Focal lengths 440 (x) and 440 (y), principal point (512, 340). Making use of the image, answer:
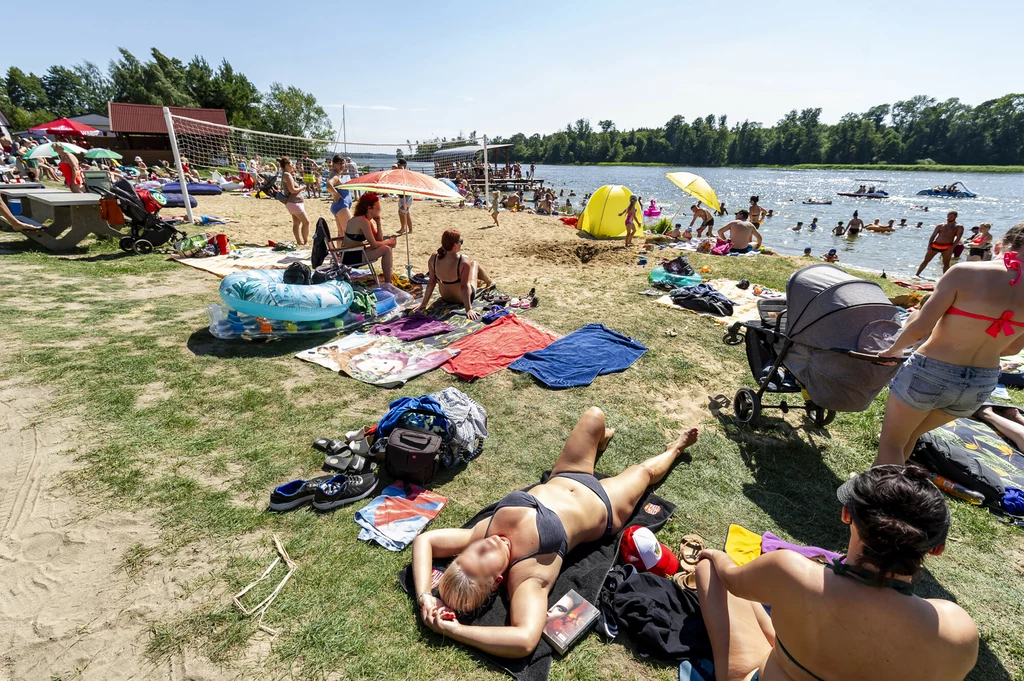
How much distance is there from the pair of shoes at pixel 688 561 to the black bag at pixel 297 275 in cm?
567

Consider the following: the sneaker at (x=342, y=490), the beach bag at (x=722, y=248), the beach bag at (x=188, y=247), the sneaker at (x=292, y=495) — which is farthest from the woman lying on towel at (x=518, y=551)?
the beach bag at (x=722, y=248)

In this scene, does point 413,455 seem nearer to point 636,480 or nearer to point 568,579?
point 568,579

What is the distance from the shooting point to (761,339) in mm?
4488

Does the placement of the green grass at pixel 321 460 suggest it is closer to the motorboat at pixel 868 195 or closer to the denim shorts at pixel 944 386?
the denim shorts at pixel 944 386

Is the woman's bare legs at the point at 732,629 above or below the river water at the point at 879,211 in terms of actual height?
below

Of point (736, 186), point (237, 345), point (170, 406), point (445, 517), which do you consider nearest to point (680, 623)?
point (445, 517)

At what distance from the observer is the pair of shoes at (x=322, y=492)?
3.13 meters

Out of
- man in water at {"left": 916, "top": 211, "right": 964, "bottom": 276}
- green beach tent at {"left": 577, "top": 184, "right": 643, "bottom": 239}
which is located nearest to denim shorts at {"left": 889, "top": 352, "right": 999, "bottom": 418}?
green beach tent at {"left": 577, "top": 184, "right": 643, "bottom": 239}

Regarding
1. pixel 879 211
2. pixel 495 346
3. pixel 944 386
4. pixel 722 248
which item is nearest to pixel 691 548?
pixel 944 386

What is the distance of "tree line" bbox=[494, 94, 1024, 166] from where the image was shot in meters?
66.2

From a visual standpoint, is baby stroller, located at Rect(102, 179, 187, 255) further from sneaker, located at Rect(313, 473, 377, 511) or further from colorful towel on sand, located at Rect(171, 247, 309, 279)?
sneaker, located at Rect(313, 473, 377, 511)

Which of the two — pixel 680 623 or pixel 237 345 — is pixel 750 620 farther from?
pixel 237 345

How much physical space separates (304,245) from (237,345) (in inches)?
230

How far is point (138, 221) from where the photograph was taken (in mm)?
9172
